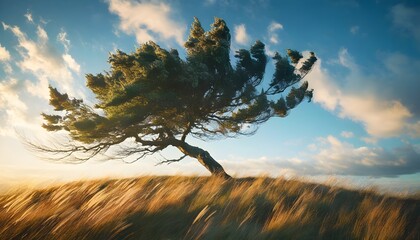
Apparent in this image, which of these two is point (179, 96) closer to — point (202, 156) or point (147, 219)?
point (202, 156)

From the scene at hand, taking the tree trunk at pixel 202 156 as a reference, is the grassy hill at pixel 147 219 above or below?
below

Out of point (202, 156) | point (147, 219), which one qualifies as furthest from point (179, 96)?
point (147, 219)

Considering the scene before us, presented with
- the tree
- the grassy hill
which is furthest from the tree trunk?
the grassy hill

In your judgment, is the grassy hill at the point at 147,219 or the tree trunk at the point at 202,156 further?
the tree trunk at the point at 202,156

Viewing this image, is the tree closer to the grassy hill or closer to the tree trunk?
the tree trunk

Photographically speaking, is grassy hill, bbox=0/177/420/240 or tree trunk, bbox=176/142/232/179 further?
tree trunk, bbox=176/142/232/179

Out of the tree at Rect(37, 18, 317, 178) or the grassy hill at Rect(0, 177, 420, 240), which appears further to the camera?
the tree at Rect(37, 18, 317, 178)

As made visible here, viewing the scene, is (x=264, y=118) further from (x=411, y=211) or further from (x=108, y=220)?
(x=108, y=220)

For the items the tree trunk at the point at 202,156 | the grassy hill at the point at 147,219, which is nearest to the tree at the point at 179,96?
the tree trunk at the point at 202,156

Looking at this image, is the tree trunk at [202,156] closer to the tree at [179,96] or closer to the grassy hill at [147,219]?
the tree at [179,96]

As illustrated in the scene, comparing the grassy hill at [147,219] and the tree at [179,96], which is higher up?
the tree at [179,96]

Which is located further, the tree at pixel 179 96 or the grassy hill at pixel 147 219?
the tree at pixel 179 96

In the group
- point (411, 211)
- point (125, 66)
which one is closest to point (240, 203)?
point (411, 211)

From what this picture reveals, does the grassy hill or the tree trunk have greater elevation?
the tree trunk
